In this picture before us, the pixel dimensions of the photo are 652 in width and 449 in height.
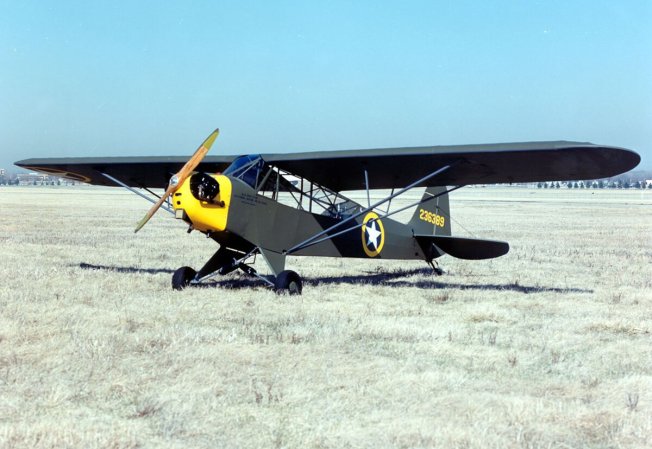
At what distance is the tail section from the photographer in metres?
14.2

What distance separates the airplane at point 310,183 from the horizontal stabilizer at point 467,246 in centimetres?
2

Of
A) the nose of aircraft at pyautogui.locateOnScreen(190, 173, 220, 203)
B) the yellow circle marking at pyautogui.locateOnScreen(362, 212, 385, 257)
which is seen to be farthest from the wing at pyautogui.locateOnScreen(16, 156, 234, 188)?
the yellow circle marking at pyautogui.locateOnScreen(362, 212, 385, 257)

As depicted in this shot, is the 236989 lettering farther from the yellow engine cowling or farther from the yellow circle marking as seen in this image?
the yellow engine cowling

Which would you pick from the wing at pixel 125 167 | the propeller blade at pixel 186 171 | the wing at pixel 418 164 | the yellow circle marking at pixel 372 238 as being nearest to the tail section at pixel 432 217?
the yellow circle marking at pixel 372 238

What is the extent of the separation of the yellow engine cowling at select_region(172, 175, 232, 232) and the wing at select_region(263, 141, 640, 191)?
121 cm

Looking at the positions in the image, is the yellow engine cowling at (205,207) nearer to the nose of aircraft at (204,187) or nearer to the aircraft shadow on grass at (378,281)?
the nose of aircraft at (204,187)

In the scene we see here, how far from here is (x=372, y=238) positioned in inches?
502

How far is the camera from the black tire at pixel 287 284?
9.90 metres

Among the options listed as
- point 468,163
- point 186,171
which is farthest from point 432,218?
point 186,171

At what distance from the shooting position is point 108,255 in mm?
15094

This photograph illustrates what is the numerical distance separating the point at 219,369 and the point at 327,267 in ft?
29.1

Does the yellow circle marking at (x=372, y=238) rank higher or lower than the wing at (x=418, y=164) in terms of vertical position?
lower

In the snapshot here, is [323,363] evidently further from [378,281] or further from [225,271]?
[378,281]

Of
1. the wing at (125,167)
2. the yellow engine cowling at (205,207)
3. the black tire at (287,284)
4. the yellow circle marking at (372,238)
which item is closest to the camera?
the yellow engine cowling at (205,207)
